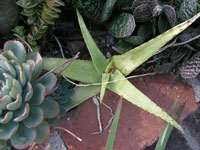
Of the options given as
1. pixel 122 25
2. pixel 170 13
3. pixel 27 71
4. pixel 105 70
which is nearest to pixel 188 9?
pixel 170 13

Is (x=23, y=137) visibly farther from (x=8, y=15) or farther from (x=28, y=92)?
(x=8, y=15)

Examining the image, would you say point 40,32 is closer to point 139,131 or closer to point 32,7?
point 32,7

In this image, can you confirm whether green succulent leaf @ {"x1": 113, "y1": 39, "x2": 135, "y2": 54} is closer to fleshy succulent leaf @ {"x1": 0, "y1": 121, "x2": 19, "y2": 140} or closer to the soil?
the soil

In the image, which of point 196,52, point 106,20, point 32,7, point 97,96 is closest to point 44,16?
point 32,7

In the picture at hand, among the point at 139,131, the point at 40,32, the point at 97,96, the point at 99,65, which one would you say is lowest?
the point at 139,131

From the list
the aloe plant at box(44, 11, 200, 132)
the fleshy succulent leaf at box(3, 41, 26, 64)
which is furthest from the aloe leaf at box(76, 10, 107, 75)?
the fleshy succulent leaf at box(3, 41, 26, 64)
